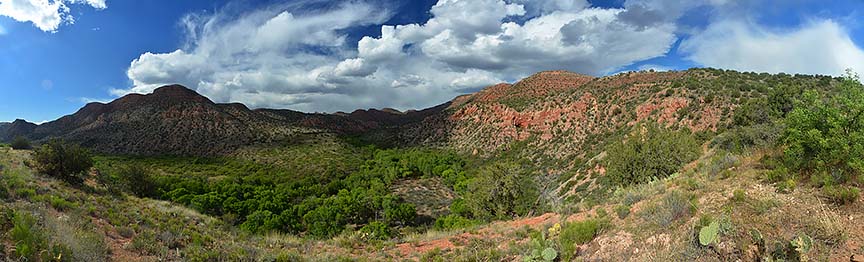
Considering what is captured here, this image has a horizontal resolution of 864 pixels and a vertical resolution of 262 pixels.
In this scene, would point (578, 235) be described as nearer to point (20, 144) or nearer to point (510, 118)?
point (20, 144)

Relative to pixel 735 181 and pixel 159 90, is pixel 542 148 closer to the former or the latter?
pixel 735 181

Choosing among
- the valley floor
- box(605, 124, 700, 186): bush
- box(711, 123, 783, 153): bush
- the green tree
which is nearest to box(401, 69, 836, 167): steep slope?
box(605, 124, 700, 186): bush

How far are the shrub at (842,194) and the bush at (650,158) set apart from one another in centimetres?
1357

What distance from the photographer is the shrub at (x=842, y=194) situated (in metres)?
7.81

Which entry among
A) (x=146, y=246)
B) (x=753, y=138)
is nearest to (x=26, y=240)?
(x=146, y=246)

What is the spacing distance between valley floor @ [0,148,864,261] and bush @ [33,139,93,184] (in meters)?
9.82

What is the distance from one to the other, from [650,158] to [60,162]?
1385 inches

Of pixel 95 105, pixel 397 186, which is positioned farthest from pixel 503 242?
pixel 95 105

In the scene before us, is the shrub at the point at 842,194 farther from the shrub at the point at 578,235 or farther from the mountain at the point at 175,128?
the mountain at the point at 175,128

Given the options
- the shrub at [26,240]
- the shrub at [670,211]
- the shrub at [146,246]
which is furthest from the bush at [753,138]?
the shrub at [26,240]

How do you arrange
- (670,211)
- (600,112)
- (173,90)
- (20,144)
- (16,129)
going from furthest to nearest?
(16,129) → (173,90) → (600,112) → (20,144) → (670,211)

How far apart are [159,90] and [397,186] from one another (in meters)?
94.3

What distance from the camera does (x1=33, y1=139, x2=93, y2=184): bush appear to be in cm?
2319

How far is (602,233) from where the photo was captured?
403 inches
